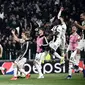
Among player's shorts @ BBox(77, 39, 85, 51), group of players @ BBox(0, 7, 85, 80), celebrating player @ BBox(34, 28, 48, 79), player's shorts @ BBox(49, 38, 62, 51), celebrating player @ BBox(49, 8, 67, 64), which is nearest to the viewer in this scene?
group of players @ BBox(0, 7, 85, 80)

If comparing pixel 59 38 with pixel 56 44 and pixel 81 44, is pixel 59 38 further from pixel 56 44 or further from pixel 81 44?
pixel 81 44

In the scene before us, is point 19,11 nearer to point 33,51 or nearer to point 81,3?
point 81,3

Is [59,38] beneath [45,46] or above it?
above

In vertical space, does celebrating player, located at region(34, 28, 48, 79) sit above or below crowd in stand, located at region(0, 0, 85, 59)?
below

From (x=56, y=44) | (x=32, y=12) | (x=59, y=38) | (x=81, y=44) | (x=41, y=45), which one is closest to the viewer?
(x=41, y=45)

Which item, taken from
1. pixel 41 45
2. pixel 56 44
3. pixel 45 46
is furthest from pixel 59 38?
pixel 41 45

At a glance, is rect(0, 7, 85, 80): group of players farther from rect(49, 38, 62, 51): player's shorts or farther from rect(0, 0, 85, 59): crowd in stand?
rect(0, 0, 85, 59): crowd in stand

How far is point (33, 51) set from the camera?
18828 millimetres

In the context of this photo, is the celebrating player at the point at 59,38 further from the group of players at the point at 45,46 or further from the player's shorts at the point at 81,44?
the player's shorts at the point at 81,44

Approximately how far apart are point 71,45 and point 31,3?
34.5 feet

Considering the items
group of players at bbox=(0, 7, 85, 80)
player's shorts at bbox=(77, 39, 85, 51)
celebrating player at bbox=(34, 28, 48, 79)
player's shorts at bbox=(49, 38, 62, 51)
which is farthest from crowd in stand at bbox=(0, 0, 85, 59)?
celebrating player at bbox=(34, 28, 48, 79)

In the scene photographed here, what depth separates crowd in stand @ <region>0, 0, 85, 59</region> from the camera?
23.5 metres

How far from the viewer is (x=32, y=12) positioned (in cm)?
2530

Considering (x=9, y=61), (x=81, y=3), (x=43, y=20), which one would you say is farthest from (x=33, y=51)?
(x=81, y=3)
